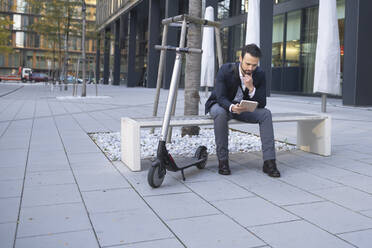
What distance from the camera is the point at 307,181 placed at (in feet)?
14.9

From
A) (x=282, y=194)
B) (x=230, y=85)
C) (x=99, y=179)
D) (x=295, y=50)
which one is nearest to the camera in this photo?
(x=282, y=194)

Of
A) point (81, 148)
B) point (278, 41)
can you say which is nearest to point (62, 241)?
point (81, 148)

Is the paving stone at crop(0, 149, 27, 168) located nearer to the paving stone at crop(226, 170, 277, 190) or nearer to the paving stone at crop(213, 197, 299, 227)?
the paving stone at crop(226, 170, 277, 190)

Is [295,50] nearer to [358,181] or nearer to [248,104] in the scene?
[358,181]

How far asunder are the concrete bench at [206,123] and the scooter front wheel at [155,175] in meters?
0.75

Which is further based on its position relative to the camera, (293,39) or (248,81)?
(293,39)

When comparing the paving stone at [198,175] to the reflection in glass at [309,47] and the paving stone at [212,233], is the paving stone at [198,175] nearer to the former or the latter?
the paving stone at [212,233]

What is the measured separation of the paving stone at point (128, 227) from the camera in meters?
2.84

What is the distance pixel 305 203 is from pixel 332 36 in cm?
922

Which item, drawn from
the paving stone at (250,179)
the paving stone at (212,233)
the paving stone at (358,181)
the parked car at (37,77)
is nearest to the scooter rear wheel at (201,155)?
the paving stone at (250,179)

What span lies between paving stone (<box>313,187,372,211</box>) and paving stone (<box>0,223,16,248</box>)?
107 inches

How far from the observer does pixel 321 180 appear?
4586 mm

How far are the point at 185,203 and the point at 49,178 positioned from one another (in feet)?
5.47

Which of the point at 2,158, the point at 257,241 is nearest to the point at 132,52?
the point at 2,158
